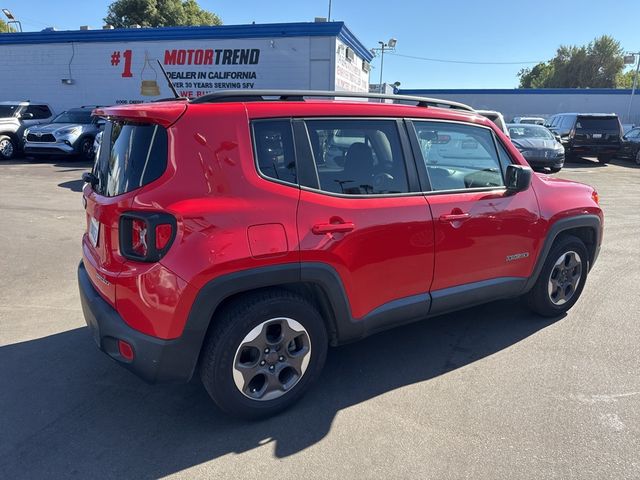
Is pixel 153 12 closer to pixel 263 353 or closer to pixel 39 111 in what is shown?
pixel 39 111

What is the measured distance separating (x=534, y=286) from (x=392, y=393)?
1795 mm

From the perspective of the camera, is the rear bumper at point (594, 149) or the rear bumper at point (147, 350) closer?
the rear bumper at point (147, 350)

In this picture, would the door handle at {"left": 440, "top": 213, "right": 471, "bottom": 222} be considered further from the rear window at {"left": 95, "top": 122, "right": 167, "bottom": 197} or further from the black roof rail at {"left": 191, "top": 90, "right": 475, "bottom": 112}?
the rear window at {"left": 95, "top": 122, "right": 167, "bottom": 197}

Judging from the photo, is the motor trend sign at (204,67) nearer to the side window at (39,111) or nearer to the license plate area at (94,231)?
the side window at (39,111)

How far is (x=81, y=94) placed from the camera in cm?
1934

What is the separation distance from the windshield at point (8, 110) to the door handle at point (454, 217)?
16306 millimetres

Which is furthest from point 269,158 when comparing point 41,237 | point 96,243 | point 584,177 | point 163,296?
point 584,177

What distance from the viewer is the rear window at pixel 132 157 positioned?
2416 millimetres

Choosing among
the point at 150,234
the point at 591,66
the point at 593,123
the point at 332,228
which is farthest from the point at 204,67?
the point at 591,66

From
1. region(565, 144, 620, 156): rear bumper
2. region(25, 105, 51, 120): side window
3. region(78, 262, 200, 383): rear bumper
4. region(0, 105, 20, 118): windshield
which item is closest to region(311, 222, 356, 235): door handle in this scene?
region(78, 262, 200, 383): rear bumper

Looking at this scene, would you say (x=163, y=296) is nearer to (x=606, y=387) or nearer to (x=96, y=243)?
(x=96, y=243)

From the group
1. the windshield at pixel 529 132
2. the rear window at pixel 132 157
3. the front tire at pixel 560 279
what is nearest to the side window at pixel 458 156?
the front tire at pixel 560 279

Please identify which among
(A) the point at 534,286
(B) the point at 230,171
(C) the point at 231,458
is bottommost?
(C) the point at 231,458

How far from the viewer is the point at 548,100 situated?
35.8 meters
